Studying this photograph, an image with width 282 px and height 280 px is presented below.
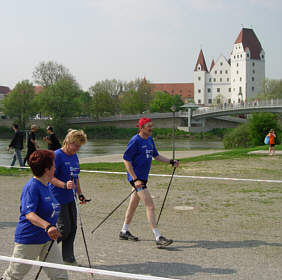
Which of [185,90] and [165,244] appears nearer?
[165,244]

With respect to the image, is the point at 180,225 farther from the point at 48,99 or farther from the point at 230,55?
the point at 230,55

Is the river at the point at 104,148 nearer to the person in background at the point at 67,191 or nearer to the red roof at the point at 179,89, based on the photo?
the person in background at the point at 67,191

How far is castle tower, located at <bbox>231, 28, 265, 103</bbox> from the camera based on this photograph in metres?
146

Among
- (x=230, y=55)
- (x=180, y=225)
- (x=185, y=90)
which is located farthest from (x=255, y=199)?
(x=185, y=90)

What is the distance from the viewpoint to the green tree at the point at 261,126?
33.4 meters

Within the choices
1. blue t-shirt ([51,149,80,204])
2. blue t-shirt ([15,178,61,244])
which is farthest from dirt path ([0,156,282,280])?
blue t-shirt ([15,178,61,244])

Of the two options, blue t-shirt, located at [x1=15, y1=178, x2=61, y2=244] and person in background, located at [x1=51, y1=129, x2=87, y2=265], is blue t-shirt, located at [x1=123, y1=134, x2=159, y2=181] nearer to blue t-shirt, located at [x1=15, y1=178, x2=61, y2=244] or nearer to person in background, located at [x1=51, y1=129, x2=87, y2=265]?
person in background, located at [x1=51, y1=129, x2=87, y2=265]

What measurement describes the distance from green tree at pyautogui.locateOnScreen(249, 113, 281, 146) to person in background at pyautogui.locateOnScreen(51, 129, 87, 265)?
29.9 meters

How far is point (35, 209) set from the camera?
353 centimetres

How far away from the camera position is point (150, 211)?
585 centimetres

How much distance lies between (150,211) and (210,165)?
34.1 ft

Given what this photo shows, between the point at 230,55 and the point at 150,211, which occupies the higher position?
the point at 230,55

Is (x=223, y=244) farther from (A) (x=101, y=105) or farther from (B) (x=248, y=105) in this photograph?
(A) (x=101, y=105)

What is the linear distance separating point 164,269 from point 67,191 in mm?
1378
